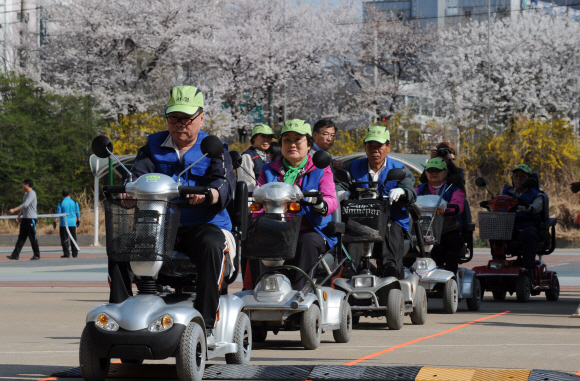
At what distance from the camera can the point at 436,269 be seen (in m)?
10.8

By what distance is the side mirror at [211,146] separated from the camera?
Answer: 19.6 ft

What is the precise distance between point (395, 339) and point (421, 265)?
97.2 inches

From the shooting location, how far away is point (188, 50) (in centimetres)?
4703

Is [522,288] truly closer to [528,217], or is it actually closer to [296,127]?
[528,217]

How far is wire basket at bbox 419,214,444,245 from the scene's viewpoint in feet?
35.4

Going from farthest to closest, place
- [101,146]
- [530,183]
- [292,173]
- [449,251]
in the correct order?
1. [530,183]
2. [449,251]
3. [292,173]
4. [101,146]

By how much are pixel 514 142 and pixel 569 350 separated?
2708 cm

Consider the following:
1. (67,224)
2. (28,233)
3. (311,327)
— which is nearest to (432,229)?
(311,327)

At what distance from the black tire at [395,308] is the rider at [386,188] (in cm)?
30

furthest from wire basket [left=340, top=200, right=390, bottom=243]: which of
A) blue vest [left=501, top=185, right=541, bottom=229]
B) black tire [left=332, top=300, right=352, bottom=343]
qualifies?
blue vest [left=501, top=185, right=541, bottom=229]

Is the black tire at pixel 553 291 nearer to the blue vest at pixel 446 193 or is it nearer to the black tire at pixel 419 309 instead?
the blue vest at pixel 446 193

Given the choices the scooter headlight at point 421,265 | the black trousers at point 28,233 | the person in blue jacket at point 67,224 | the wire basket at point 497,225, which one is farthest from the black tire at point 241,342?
the person in blue jacket at point 67,224

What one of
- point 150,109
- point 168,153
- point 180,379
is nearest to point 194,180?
point 168,153

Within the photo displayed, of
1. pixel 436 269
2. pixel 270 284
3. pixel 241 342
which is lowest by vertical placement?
pixel 436 269
